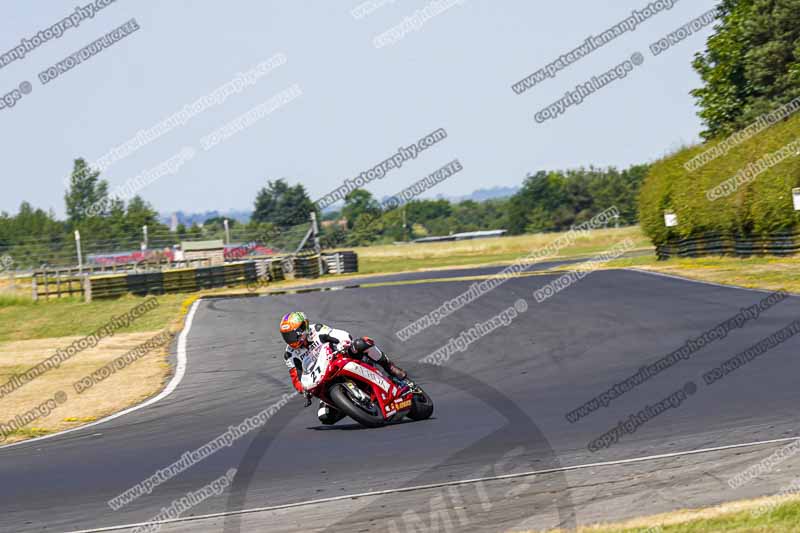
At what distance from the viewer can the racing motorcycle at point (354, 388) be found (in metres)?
10.0

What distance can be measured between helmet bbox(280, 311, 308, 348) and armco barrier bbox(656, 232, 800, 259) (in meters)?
21.0

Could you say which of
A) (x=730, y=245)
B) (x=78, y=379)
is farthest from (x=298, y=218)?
(x=78, y=379)

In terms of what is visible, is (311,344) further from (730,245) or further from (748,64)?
(748,64)

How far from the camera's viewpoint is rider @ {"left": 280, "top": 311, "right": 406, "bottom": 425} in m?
10.1

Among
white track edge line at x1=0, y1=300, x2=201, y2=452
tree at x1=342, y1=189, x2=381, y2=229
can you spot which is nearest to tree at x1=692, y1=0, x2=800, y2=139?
white track edge line at x1=0, y1=300, x2=201, y2=452

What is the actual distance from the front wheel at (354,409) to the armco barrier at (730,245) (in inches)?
813

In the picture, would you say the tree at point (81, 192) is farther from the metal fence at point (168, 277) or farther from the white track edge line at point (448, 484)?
the white track edge line at point (448, 484)

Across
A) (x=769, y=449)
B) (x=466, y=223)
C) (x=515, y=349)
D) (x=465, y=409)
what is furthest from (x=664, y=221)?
(x=466, y=223)

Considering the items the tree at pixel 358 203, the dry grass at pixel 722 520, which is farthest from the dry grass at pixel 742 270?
the tree at pixel 358 203

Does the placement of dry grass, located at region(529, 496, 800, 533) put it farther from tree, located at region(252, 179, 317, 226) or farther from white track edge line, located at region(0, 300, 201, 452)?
tree, located at region(252, 179, 317, 226)

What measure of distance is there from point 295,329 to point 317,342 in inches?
11.0

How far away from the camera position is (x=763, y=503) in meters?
6.23

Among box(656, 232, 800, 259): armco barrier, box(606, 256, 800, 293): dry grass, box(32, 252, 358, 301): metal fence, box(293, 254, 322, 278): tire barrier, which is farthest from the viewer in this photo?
box(293, 254, 322, 278): tire barrier

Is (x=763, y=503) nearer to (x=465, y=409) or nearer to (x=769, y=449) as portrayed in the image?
(x=769, y=449)
